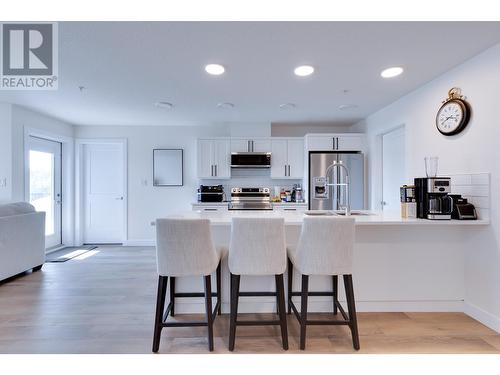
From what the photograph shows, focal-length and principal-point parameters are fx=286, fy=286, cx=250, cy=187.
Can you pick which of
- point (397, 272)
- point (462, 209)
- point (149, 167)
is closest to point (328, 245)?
point (397, 272)

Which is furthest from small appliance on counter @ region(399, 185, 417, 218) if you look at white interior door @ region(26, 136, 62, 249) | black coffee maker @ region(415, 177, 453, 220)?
white interior door @ region(26, 136, 62, 249)

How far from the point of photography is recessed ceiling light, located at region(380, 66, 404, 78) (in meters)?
2.73

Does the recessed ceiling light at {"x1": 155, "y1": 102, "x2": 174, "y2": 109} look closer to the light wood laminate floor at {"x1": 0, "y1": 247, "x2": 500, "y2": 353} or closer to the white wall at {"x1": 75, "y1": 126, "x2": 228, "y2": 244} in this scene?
the white wall at {"x1": 75, "y1": 126, "x2": 228, "y2": 244}

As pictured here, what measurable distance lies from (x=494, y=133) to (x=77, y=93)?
171 inches

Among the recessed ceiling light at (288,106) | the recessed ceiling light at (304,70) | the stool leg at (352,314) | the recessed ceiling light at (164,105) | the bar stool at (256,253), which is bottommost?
the stool leg at (352,314)

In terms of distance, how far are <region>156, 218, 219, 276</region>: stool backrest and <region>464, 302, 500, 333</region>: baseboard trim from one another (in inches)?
91.6

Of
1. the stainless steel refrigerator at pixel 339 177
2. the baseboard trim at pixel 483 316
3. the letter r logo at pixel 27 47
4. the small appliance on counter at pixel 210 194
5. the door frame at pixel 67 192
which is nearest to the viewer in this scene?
the letter r logo at pixel 27 47

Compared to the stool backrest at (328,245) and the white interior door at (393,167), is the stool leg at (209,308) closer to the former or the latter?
the stool backrest at (328,245)

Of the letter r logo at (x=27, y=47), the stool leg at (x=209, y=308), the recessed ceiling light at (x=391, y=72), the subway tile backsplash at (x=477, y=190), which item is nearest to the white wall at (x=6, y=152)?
the letter r logo at (x=27, y=47)

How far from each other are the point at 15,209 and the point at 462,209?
16.6 ft

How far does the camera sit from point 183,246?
200 cm

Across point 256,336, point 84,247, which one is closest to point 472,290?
point 256,336

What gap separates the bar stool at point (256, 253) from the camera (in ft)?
6.60

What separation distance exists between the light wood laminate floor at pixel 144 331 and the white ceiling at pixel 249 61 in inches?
90.2
